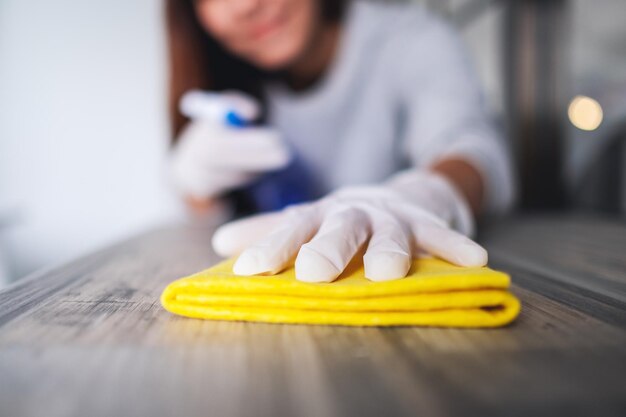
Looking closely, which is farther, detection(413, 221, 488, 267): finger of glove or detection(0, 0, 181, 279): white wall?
detection(0, 0, 181, 279): white wall

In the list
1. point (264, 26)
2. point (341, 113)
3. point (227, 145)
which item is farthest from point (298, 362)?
point (341, 113)

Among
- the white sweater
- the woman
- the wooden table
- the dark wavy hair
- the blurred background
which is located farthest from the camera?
the blurred background

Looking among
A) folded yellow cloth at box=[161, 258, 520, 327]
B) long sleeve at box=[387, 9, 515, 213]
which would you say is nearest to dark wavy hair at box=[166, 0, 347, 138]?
long sleeve at box=[387, 9, 515, 213]

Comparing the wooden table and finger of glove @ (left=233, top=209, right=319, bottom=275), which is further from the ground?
finger of glove @ (left=233, top=209, right=319, bottom=275)

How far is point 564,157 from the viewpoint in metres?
1.58

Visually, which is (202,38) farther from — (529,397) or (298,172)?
(529,397)

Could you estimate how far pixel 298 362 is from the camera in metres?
0.28

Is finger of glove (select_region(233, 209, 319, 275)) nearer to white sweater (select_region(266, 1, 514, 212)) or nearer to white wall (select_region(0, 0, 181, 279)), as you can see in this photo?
white sweater (select_region(266, 1, 514, 212))

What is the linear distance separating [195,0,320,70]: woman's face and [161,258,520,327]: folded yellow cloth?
965 millimetres

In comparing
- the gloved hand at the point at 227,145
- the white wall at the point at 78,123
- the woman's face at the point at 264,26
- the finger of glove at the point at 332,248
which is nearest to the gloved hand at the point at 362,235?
the finger of glove at the point at 332,248

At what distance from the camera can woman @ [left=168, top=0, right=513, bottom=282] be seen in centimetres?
68

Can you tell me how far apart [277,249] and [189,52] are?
3.72 ft

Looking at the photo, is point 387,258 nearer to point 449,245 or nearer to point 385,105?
point 449,245

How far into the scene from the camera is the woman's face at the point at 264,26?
3.81 feet
